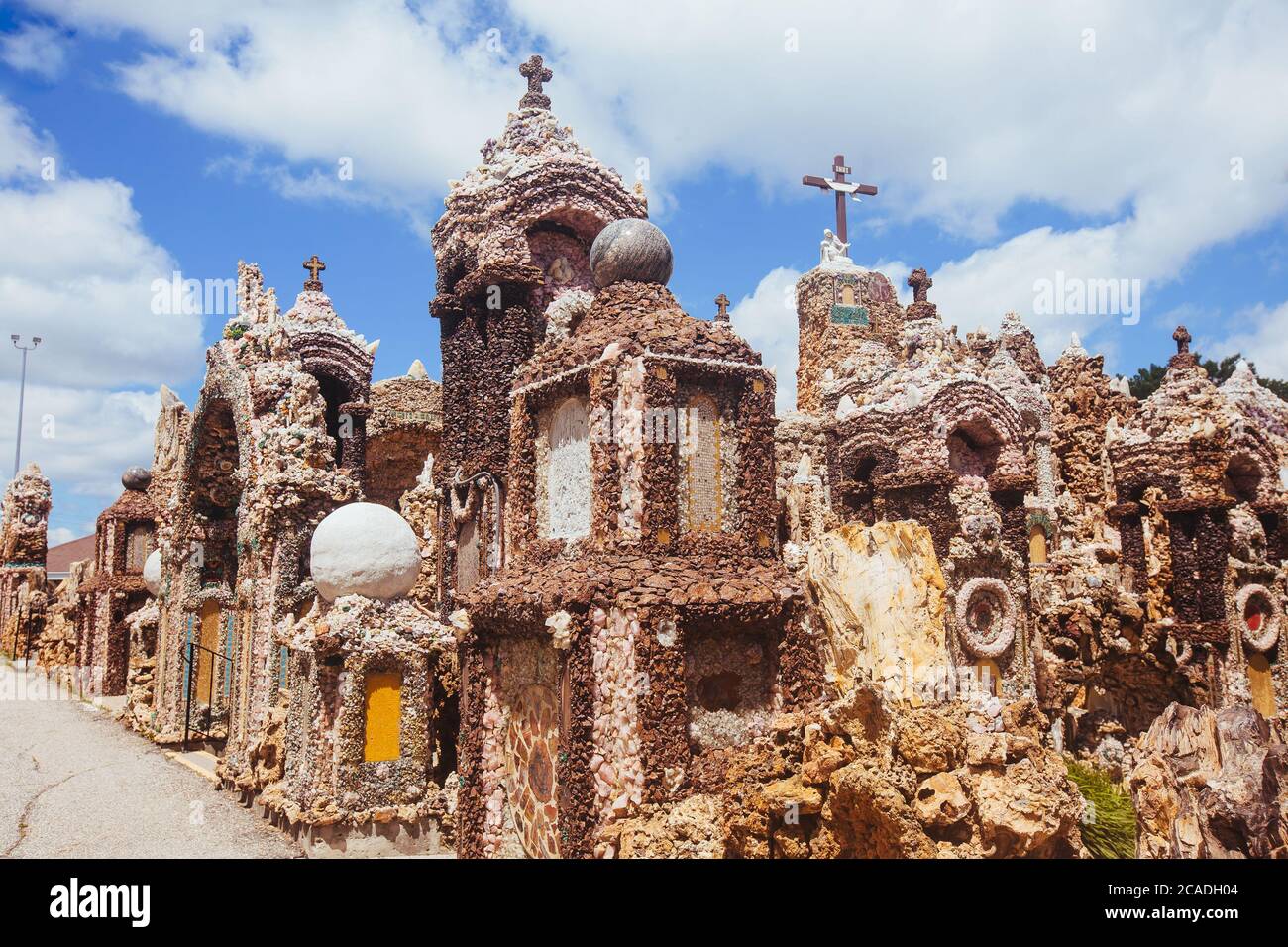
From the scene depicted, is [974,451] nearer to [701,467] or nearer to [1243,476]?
[1243,476]

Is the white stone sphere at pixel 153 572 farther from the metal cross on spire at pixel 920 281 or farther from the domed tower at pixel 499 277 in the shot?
the metal cross on spire at pixel 920 281

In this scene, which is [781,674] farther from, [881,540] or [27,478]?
[27,478]

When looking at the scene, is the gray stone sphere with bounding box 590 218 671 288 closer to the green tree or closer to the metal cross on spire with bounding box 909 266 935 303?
the metal cross on spire with bounding box 909 266 935 303

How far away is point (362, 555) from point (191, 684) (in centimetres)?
783

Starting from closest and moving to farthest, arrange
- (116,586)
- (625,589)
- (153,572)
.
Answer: (625,589), (153,572), (116,586)

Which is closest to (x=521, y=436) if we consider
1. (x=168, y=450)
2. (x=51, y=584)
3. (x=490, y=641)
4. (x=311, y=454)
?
(x=490, y=641)

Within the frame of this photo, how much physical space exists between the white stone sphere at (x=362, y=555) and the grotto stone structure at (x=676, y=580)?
0.05m

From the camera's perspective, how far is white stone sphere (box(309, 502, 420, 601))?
1047 centimetres

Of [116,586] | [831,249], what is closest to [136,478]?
[116,586]

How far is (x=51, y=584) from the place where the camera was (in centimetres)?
3550

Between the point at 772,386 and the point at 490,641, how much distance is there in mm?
3754

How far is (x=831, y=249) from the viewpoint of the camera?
24.7m

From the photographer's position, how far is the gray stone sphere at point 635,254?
367 inches

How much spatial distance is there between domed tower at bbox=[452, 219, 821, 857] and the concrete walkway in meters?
3.41
